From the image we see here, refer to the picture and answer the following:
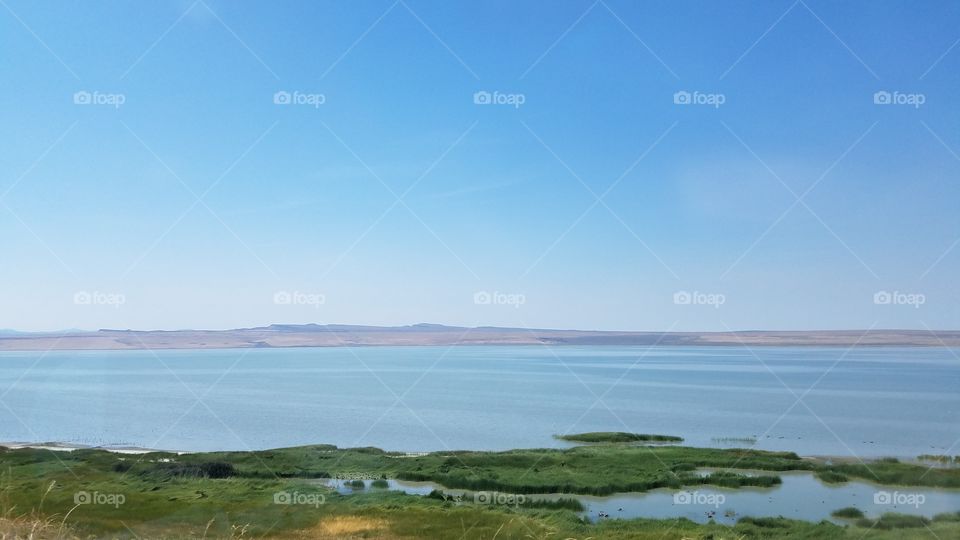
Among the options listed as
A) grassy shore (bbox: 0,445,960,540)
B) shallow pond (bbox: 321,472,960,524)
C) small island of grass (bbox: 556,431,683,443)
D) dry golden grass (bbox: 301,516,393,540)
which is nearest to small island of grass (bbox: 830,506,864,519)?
shallow pond (bbox: 321,472,960,524)

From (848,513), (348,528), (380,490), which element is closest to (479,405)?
(380,490)

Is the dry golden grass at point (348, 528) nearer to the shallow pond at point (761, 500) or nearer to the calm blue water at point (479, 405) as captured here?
the shallow pond at point (761, 500)

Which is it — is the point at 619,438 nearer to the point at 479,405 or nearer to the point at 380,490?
the point at 380,490

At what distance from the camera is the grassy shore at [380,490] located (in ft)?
68.2

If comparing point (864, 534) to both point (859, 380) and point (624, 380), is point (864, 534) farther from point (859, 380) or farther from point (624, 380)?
point (859, 380)

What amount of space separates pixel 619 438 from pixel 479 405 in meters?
41.4

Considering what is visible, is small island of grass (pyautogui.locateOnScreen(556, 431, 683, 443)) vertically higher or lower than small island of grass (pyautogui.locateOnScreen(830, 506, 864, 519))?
higher

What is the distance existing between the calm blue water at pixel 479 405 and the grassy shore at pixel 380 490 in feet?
43.1

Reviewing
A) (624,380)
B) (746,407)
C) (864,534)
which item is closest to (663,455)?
(864,534)

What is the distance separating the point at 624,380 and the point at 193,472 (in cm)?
9882

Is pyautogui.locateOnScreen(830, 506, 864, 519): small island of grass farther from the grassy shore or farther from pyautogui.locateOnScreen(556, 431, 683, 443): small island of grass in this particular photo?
pyautogui.locateOnScreen(556, 431, 683, 443): small island of grass

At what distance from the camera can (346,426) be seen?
236 ft

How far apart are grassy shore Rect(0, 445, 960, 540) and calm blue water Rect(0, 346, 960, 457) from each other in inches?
517

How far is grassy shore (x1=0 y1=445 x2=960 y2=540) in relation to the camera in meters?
20.8
